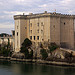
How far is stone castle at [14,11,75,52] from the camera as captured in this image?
62.2 m

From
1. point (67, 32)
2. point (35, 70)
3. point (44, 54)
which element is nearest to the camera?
point (35, 70)

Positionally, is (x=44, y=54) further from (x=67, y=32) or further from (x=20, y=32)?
(x=20, y=32)

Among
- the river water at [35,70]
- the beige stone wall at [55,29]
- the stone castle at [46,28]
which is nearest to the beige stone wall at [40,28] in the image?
the stone castle at [46,28]

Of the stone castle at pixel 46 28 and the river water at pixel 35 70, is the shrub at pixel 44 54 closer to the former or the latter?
the stone castle at pixel 46 28

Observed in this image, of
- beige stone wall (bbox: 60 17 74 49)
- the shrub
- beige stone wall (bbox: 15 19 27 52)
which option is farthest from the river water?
beige stone wall (bbox: 60 17 74 49)

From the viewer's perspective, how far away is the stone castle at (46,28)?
2450 inches

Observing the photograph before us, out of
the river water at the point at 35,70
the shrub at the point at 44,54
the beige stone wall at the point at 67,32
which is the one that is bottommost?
the river water at the point at 35,70

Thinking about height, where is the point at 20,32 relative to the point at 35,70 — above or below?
above

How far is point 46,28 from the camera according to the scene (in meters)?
62.5

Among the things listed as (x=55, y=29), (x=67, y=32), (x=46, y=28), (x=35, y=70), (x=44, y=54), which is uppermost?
(x=46, y=28)

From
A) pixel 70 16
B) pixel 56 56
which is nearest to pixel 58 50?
pixel 56 56

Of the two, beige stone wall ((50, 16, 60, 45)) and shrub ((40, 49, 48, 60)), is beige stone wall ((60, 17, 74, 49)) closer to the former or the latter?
beige stone wall ((50, 16, 60, 45))

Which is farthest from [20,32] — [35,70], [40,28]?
[35,70]

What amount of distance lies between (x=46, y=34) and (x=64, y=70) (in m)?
13.7
